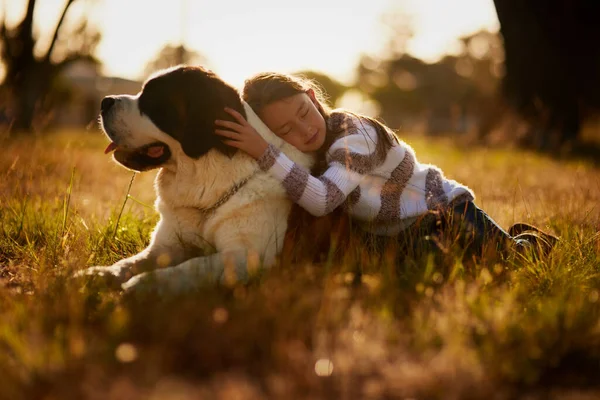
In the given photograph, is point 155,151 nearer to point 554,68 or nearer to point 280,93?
point 280,93

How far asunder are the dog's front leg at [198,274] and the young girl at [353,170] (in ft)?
1.47

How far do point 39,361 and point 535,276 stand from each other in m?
2.06

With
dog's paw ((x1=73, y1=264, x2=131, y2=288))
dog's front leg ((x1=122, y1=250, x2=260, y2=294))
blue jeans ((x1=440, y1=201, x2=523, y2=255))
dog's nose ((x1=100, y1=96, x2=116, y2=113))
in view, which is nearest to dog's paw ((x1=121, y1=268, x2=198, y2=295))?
dog's front leg ((x1=122, y1=250, x2=260, y2=294))

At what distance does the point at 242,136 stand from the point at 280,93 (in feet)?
1.49

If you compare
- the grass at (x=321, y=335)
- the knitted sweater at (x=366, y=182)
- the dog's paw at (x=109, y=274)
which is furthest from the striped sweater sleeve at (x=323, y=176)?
the dog's paw at (x=109, y=274)

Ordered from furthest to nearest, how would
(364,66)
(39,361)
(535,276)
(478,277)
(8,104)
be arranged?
(364,66)
(8,104)
(535,276)
(478,277)
(39,361)

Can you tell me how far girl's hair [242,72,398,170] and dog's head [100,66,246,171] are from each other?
0.92 feet

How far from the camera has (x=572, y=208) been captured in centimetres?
392

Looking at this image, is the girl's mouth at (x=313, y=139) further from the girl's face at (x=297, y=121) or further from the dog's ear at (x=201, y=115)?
the dog's ear at (x=201, y=115)

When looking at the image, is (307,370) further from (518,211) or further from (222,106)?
(518,211)

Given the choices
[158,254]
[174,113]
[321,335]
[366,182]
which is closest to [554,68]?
[366,182]

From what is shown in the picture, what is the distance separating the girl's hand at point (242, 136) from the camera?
2.65 meters

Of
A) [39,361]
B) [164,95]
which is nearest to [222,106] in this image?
[164,95]

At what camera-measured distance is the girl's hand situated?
265 cm
